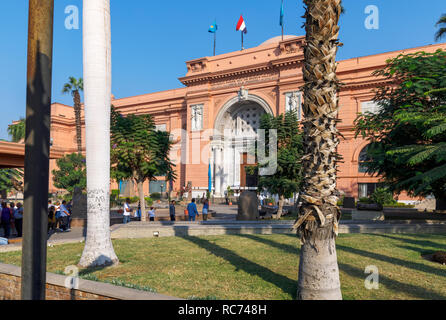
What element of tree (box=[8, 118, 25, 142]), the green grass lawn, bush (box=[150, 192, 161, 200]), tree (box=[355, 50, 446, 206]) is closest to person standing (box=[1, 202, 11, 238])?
the green grass lawn

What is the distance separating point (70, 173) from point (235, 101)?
23219 mm

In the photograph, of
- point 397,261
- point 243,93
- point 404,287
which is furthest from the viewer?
point 243,93

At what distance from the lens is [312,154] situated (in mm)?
4953

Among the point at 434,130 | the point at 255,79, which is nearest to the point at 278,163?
the point at 434,130

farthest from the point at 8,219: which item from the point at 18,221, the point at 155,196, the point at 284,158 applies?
the point at 155,196

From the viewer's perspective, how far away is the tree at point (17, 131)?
50.9 meters

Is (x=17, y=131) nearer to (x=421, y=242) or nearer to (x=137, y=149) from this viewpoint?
(x=137, y=149)

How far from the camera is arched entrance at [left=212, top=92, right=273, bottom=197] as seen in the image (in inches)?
1566

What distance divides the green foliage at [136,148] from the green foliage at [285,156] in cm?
579

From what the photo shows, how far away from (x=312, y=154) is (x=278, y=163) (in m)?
13.3

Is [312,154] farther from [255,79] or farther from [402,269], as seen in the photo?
[255,79]

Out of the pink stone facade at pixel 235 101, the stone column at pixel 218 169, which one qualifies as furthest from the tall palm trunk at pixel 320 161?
the stone column at pixel 218 169

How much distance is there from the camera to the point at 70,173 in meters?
42.5

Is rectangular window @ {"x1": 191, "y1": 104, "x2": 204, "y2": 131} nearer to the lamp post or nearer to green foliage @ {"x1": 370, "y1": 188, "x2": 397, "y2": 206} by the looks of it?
green foliage @ {"x1": 370, "y1": 188, "x2": 397, "y2": 206}
